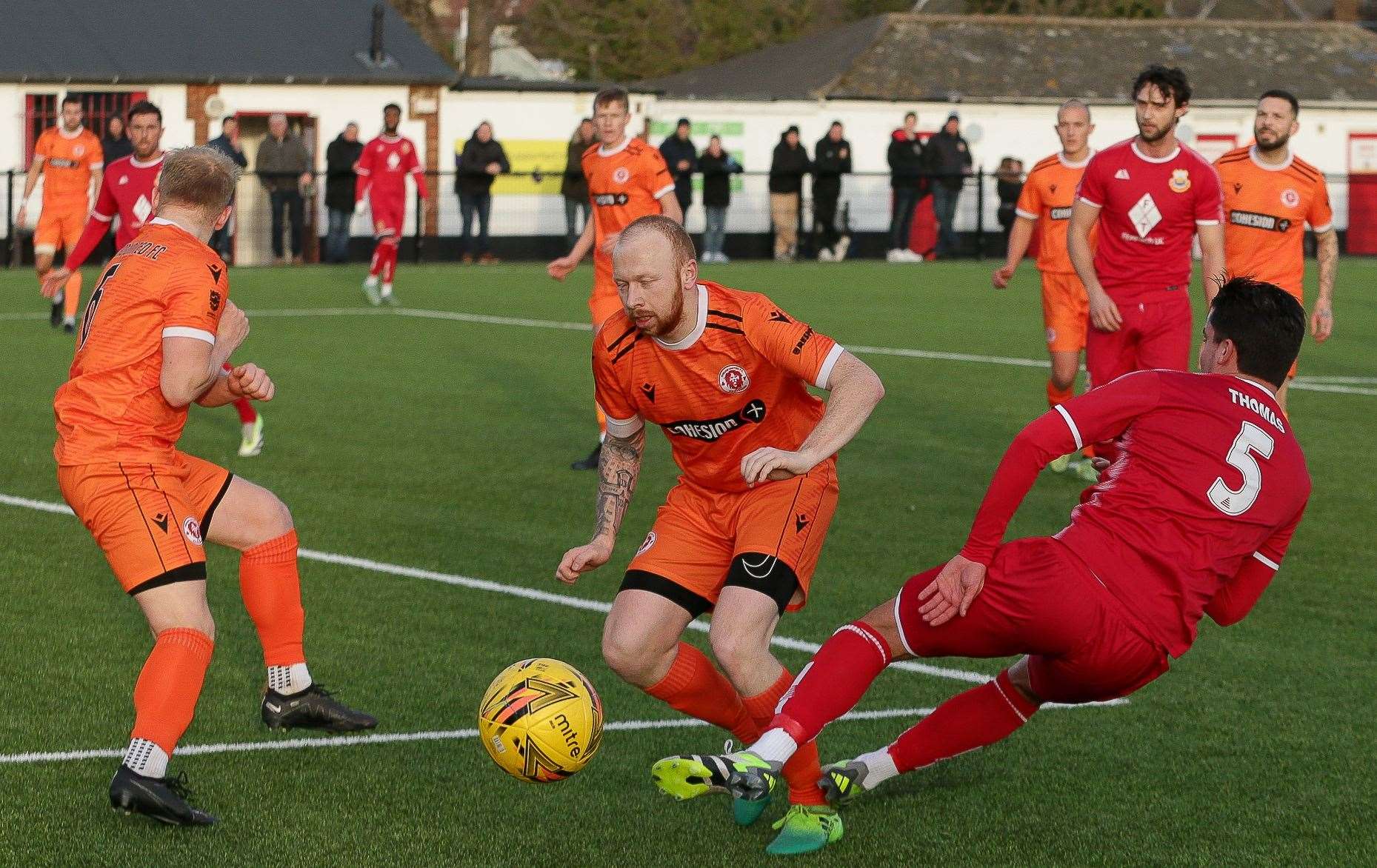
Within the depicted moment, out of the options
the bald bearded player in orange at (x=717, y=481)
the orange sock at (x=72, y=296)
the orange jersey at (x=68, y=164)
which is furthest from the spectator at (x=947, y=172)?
the bald bearded player in orange at (x=717, y=481)

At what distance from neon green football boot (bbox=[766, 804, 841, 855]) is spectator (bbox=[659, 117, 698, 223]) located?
82.2ft

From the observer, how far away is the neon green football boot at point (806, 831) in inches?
204

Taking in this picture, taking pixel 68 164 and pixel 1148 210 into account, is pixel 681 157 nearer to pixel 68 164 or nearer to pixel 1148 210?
pixel 68 164

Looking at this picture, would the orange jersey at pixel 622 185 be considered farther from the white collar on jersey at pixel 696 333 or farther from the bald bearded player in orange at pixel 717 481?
the white collar on jersey at pixel 696 333

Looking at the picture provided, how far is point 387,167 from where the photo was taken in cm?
2298

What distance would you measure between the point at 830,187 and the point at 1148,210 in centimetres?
2250

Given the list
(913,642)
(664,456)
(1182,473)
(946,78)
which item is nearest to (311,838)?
(913,642)

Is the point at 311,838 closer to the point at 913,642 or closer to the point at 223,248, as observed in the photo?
the point at 913,642

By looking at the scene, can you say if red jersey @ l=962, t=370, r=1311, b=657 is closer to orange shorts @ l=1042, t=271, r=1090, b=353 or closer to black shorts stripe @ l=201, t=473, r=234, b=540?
black shorts stripe @ l=201, t=473, r=234, b=540

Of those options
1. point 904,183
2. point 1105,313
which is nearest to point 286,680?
point 1105,313

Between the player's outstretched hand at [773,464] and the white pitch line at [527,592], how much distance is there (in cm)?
230

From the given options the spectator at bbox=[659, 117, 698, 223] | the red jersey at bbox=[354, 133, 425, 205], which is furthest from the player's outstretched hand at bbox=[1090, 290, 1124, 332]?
the spectator at bbox=[659, 117, 698, 223]

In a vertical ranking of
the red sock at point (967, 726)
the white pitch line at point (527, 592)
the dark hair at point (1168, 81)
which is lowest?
the white pitch line at point (527, 592)

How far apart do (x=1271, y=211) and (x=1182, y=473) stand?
657cm
